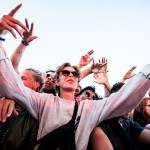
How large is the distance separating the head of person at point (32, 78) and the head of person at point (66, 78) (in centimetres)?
30

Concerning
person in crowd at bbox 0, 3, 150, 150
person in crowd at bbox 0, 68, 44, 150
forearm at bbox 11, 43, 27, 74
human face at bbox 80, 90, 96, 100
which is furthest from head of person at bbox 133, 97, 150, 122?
forearm at bbox 11, 43, 27, 74

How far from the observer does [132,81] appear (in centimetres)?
236

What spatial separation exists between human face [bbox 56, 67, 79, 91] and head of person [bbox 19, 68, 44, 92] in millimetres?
322

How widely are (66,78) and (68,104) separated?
0.74m

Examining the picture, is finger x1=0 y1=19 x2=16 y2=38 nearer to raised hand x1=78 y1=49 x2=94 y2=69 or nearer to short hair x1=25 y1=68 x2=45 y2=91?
short hair x1=25 y1=68 x2=45 y2=91

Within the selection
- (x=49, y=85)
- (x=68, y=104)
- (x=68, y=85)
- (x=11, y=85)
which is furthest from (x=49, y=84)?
(x=11, y=85)

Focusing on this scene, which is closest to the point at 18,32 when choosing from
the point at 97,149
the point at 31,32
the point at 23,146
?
the point at 31,32

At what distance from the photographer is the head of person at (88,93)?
4.56 meters

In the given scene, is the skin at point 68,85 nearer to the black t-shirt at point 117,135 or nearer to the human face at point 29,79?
the human face at point 29,79

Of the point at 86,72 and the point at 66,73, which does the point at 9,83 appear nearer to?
the point at 66,73

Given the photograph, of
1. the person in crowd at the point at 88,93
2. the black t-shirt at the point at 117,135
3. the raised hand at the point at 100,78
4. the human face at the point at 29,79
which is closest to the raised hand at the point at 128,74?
the raised hand at the point at 100,78

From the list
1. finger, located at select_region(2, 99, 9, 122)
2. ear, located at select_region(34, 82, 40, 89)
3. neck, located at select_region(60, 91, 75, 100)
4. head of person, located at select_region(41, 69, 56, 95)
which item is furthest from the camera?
head of person, located at select_region(41, 69, 56, 95)

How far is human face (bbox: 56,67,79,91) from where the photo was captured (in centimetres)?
333

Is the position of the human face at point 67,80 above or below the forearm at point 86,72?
above
